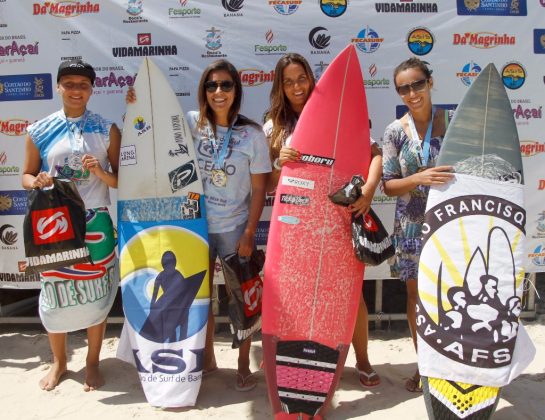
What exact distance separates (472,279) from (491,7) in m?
2.04

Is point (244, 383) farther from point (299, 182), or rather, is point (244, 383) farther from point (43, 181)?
point (43, 181)

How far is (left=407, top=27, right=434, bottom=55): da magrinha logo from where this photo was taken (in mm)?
3359

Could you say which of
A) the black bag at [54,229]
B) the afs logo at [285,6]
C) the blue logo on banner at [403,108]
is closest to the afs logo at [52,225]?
the black bag at [54,229]

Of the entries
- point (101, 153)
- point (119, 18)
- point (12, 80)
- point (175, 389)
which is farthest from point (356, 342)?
point (12, 80)

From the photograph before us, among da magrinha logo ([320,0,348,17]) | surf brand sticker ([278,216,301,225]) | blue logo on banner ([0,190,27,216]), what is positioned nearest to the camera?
surf brand sticker ([278,216,301,225])

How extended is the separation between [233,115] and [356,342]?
143 centimetres

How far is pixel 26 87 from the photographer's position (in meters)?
3.42

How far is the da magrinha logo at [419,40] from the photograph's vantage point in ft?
11.0

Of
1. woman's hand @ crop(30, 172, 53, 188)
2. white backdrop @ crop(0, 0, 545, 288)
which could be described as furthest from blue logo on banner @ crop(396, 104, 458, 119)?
woman's hand @ crop(30, 172, 53, 188)

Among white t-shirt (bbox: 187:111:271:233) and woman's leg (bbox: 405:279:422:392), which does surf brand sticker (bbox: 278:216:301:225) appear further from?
woman's leg (bbox: 405:279:422:392)

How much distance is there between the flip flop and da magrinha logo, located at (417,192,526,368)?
46 cm

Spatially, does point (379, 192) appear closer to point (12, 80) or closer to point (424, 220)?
point (424, 220)

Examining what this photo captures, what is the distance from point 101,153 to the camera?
107 inches

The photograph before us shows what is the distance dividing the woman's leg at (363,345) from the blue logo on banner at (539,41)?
2.16m
